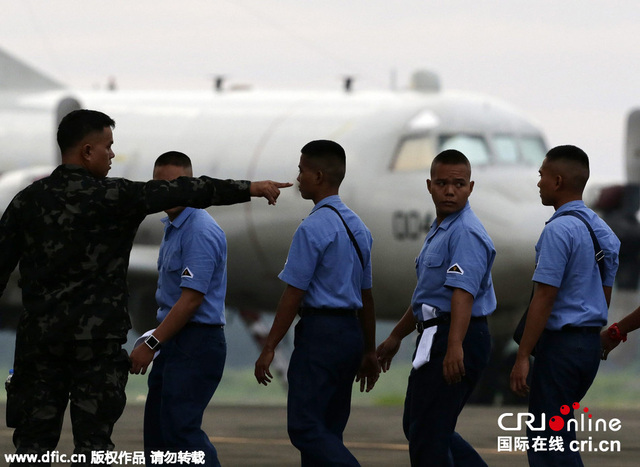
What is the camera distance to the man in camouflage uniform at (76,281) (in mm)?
5676

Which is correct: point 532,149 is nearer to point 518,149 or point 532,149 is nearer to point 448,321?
point 518,149

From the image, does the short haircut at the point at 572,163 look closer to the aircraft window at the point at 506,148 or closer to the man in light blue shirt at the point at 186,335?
the man in light blue shirt at the point at 186,335

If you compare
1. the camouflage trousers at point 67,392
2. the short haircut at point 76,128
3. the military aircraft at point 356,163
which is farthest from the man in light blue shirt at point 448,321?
the military aircraft at point 356,163

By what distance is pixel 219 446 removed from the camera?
10445 mm

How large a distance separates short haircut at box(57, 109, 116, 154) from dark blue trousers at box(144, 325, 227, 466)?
1190 mm

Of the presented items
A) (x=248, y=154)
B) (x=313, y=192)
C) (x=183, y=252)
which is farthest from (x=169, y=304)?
(x=248, y=154)

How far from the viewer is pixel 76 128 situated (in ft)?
19.1

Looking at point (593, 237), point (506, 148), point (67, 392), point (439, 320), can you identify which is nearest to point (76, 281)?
point (67, 392)

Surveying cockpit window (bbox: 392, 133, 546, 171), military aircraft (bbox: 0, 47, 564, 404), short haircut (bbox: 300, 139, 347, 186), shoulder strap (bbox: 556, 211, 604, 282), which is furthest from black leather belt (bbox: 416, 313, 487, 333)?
cockpit window (bbox: 392, 133, 546, 171)

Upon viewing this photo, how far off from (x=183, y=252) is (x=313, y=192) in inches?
26.4

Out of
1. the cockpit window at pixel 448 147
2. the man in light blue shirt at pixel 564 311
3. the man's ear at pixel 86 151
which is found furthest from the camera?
the cockpit window at pixel 448 147

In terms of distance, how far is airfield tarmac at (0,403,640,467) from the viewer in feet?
31.3

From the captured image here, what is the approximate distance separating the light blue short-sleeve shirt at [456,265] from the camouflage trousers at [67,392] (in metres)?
1.47

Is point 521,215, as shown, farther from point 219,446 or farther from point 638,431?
point 219,446
